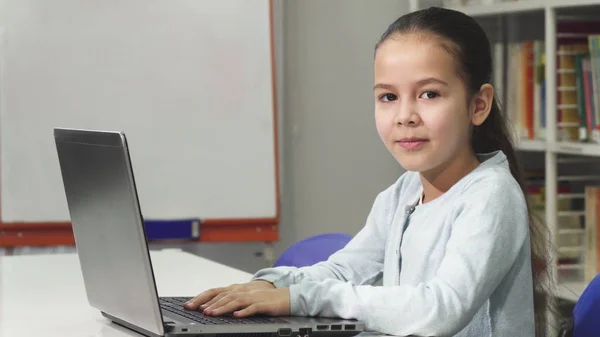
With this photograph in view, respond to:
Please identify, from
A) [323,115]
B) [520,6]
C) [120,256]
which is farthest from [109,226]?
[323,115]

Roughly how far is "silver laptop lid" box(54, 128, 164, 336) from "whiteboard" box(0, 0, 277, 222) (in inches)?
66.7

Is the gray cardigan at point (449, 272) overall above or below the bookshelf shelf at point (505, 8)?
below

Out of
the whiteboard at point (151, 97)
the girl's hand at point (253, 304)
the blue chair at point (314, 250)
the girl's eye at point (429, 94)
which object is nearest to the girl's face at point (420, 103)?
the girl's eye at point (429, 94)

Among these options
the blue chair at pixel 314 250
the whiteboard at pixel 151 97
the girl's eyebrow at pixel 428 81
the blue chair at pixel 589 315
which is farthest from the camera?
the whiteboard at pixel 151 97

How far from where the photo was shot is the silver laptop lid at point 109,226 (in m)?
1.16

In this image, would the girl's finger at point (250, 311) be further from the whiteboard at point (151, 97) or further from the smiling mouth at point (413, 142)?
the whiteboard at point (151, 97)

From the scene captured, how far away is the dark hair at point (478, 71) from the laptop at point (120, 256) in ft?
1.44

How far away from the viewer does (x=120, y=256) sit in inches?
49.0

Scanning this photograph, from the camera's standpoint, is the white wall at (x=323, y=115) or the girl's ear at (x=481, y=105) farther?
the white wall at (x=323, y=115)

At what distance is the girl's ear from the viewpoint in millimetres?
1454

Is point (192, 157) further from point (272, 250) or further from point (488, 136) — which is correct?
point (488, 136)

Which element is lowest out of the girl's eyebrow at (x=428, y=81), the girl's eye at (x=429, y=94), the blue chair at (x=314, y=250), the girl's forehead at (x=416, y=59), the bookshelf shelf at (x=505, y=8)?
the blue chair at (x=314, y=250)

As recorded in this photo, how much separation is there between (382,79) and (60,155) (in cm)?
51

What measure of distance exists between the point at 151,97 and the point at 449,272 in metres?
2.04
